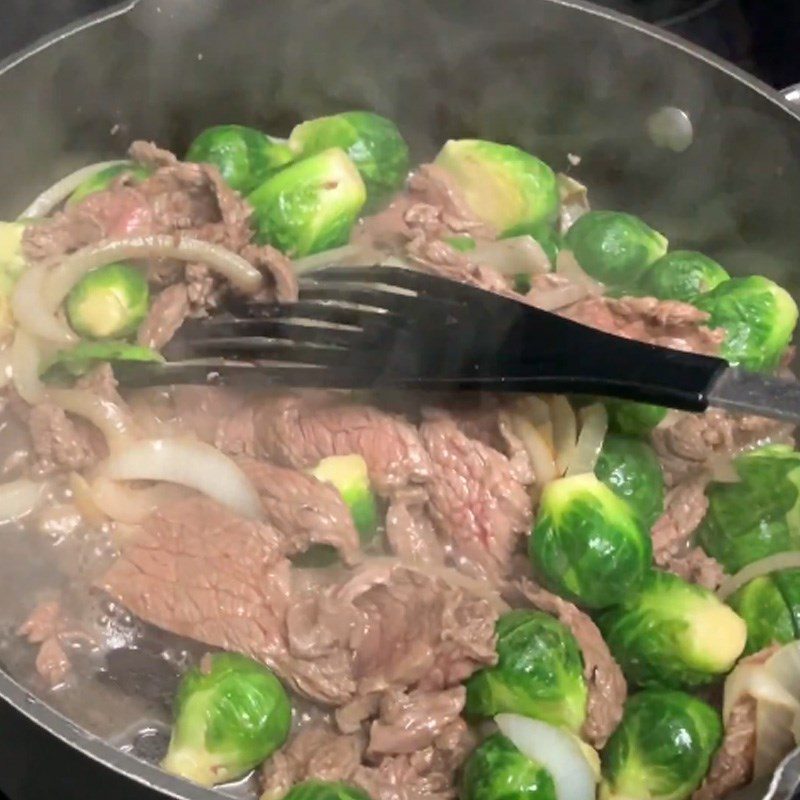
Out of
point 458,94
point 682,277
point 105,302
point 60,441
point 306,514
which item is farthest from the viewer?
point 458,94

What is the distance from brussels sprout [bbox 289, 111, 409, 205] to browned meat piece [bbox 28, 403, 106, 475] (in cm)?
98

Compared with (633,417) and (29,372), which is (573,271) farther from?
(29,372)

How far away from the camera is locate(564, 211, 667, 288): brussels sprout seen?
2.79 metres

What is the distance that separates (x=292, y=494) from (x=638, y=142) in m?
1.40

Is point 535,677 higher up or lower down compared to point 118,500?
lower down

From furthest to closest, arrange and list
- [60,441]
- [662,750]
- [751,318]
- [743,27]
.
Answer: [743,27], [751,318], [60,441], [662,750]

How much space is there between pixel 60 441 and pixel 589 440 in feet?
3.80

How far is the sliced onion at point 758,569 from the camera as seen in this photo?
2281mm

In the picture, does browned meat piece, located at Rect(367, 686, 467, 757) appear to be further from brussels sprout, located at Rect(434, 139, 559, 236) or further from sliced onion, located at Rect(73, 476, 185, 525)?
brussels sprout, located at Rect(434, 139, 559, 236)

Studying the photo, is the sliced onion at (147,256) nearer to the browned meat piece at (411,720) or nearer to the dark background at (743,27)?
the browned meat piece at (411,720)

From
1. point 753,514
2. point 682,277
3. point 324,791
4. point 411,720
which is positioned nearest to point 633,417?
point 753,514

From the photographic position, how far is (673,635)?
2127 mm

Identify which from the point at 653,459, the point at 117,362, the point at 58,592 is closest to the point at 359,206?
the point at 117,362

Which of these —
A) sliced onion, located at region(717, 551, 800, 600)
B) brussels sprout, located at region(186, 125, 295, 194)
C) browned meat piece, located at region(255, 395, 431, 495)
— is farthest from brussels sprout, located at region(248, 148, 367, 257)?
sliced onion, located at region(717, 551, 800, 600)
